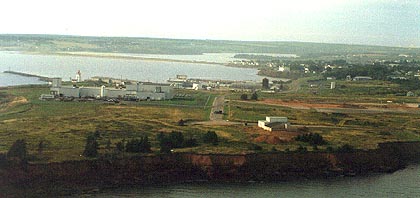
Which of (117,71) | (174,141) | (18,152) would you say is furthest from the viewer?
(117,71)

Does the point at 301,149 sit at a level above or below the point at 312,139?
below

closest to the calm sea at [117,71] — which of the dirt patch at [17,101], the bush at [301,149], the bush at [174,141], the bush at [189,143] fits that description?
the dirt patch at [17,101]

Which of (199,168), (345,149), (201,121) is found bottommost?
(199,168)

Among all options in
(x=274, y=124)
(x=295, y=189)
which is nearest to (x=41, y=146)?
(x=295, y=189)

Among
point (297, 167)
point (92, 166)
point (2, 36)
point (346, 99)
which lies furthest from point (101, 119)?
point (2, 36)

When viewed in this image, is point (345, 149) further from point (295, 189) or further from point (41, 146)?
point (41, 146)

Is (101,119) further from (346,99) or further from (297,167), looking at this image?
(346,99)
